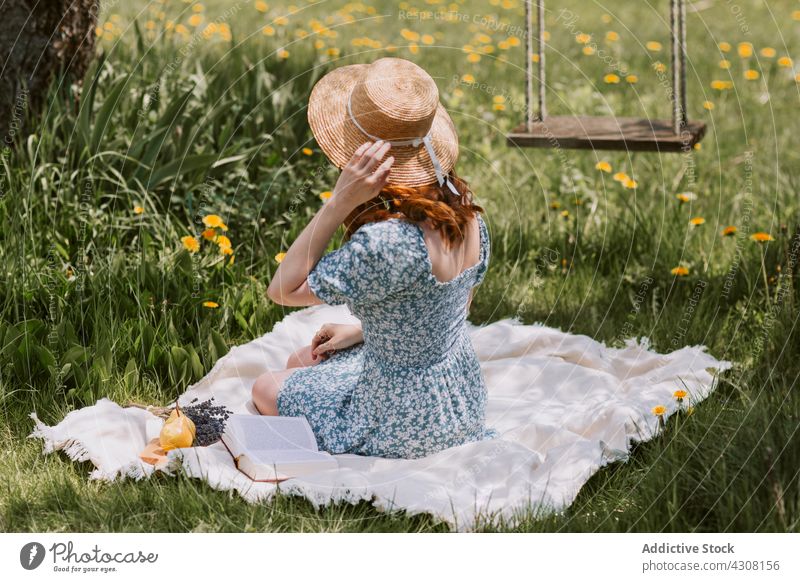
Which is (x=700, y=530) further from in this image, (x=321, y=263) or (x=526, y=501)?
(x=321, y=263)

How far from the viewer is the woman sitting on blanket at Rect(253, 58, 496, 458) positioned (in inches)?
110

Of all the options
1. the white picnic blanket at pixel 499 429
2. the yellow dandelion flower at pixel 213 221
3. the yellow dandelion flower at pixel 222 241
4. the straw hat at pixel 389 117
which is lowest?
the white picnic blanket at pixel 499 429

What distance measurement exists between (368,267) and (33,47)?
245 centimetres

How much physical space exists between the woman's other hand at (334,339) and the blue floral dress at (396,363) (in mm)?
182

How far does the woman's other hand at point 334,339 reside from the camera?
3.52m

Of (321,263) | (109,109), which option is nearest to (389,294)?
(321,263)

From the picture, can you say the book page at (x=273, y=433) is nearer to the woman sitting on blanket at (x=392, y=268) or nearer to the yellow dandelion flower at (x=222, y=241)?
the woman sitting on blanket at (x=392, y=268)

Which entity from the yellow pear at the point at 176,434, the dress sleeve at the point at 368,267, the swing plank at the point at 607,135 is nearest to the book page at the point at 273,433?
the yellow pear at the point at 176,434

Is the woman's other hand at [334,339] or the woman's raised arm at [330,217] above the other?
the woman's raised arm at [330,217]

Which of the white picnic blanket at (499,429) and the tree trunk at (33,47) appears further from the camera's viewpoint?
the tree trunk at (33,47)

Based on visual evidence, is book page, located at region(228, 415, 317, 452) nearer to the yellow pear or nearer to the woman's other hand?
the yellow pear

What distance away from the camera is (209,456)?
301 centimetres

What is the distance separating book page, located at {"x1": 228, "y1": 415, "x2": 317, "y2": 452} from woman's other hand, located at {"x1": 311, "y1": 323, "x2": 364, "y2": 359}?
1.34 feet
